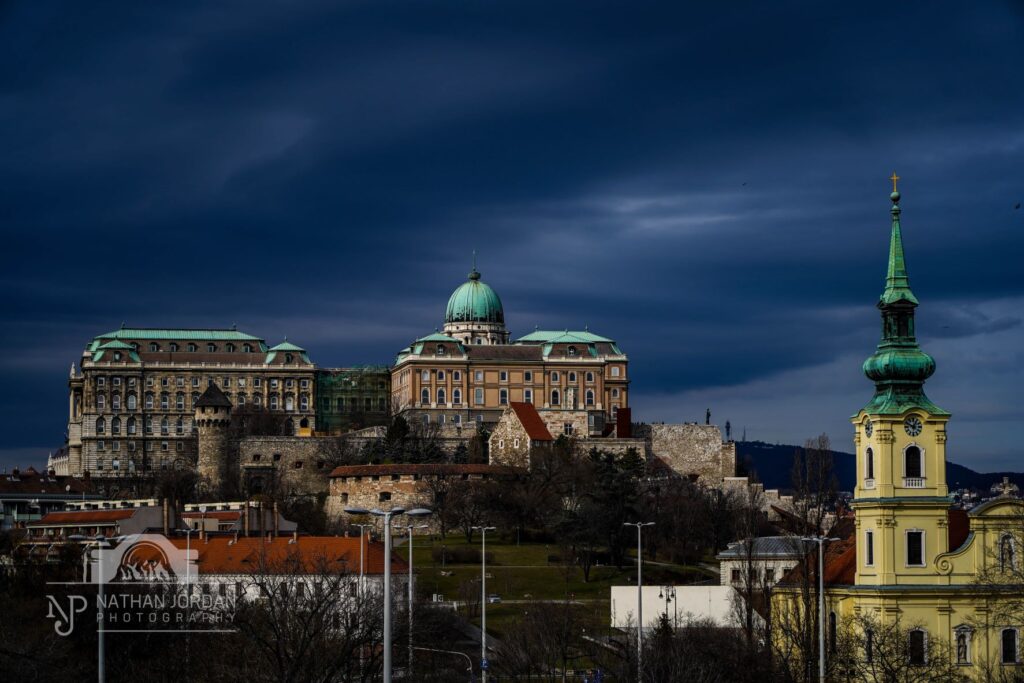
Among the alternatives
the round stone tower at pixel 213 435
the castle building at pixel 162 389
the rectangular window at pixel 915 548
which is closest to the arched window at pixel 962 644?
the rectangular window at pixel 915 548

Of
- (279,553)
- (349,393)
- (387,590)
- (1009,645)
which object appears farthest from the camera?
(349,393)

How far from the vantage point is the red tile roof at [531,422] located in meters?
Answer: 156

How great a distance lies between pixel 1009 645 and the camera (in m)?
80.6

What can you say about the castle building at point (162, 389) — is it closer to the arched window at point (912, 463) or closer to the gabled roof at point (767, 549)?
the gabled roof at point (767, 549)

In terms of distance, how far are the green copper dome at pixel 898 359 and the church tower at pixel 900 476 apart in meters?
0.04

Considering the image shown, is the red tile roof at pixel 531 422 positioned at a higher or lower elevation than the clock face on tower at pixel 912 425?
higher

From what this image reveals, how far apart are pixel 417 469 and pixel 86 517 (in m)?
29.0

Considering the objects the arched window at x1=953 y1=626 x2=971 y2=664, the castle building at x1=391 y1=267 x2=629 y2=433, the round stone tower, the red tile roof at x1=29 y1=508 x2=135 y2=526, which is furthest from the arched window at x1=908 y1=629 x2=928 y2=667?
the castle building at x1=391 y1=267 x2=629 y2=433

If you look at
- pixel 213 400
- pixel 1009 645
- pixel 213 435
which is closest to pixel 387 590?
pixel 1009 645

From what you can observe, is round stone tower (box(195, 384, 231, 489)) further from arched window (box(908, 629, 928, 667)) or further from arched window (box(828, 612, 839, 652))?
arched window (box(908, 629, 928, 667))

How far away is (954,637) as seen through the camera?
267 feet

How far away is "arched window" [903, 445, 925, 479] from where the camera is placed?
276 feet

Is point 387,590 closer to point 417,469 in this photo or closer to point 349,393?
point 417,469

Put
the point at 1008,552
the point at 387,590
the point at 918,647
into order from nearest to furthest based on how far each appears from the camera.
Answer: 1. the point at 387,590
2. the point at 918,647
3. the point at 1008,552
